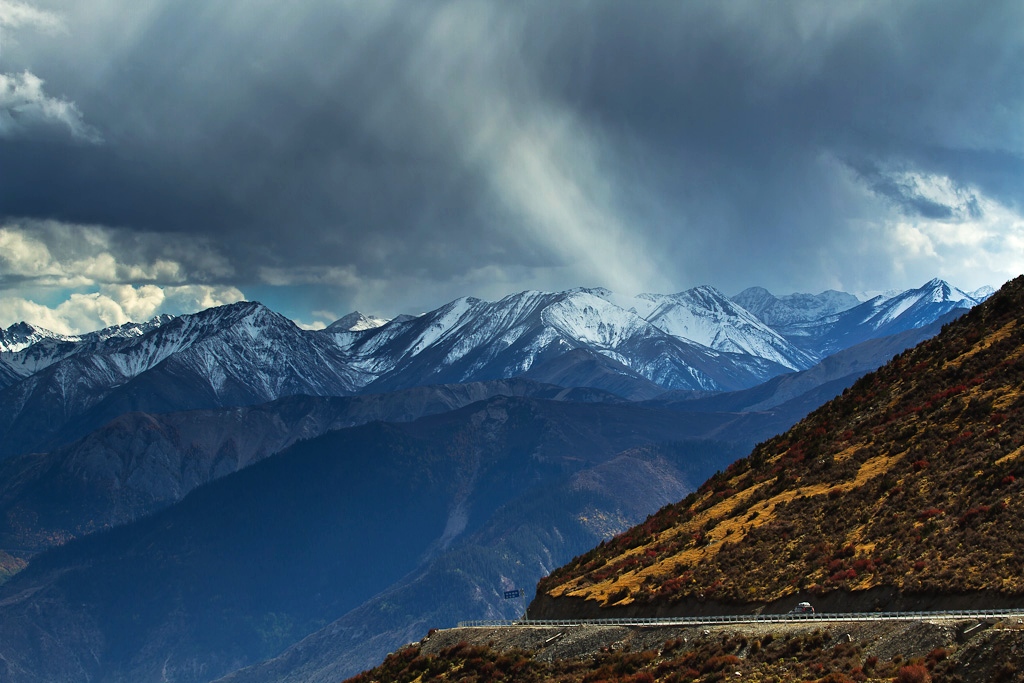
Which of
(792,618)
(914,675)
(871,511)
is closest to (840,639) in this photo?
(914,675)

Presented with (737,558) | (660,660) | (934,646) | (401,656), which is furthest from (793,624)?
(401,656)

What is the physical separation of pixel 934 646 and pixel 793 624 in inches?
490

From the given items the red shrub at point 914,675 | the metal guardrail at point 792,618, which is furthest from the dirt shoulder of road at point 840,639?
the metal guardrail at point 792,618

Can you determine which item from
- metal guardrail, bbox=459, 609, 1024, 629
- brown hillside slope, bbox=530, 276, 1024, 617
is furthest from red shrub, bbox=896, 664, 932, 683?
brown hillside slope, bbox=530, 276, 1024, 617

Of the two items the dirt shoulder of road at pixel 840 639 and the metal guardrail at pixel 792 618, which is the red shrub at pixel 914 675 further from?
the metal guardrail at pixel 792 618

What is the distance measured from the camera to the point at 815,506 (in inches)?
3730

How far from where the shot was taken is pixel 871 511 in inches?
3408

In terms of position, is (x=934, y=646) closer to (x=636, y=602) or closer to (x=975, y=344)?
(x=636, y=602)

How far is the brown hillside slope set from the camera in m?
72.6

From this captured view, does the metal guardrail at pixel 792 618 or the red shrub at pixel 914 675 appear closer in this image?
the red shrub at pixel 914 675

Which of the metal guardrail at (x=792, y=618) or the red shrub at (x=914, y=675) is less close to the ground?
the metal guardrail at (x=792, y=618)

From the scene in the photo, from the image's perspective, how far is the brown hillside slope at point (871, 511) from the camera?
72.6 metres

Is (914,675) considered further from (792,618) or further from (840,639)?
(792,618)

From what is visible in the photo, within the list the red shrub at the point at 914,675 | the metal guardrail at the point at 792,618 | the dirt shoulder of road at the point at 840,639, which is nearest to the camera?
the dirt shoulder of road at the point at 840,639
